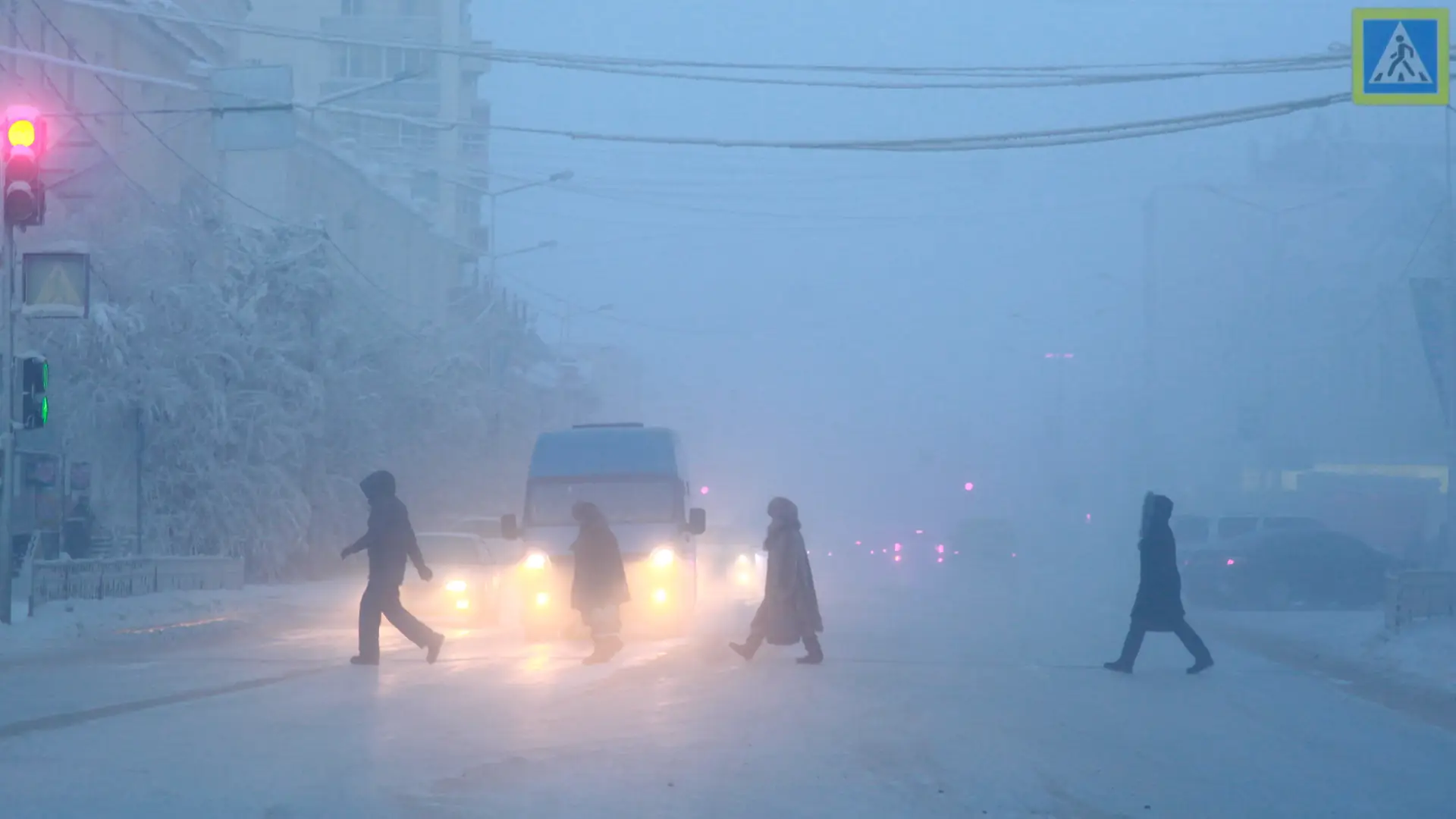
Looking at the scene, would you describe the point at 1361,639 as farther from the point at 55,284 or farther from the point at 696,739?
the point at 55,284

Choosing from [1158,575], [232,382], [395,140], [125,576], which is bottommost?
[125,576]

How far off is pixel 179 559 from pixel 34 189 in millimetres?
9069

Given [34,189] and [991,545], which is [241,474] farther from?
[991,545]

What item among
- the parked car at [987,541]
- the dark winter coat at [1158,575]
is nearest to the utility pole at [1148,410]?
the parked car at [987,541]

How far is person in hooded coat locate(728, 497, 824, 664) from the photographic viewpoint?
54.4 ft

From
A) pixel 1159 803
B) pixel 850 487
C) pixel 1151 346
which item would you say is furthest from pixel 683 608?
pixel 850 487

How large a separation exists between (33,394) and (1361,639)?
17.0 metres

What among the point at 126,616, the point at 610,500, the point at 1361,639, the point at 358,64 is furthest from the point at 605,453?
the point at 358,64

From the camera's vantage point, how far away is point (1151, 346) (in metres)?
67.4

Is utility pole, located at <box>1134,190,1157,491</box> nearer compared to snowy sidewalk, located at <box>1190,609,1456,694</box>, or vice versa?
snowy sidewalk, located at <box>1190,609,1456,694</box>

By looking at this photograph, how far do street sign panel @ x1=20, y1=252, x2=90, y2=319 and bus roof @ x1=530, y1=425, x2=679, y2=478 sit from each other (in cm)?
667

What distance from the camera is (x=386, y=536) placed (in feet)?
51.3

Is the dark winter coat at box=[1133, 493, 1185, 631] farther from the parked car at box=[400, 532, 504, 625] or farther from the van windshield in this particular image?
the parked car at box=[400, 532, 504, 625]

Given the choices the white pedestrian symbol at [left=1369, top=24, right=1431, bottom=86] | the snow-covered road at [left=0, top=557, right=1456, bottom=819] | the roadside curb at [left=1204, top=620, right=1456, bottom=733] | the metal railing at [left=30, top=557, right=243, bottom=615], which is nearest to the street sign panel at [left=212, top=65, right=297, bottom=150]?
the metal railing at [left=30, top=557, right=243, bottom=615]
